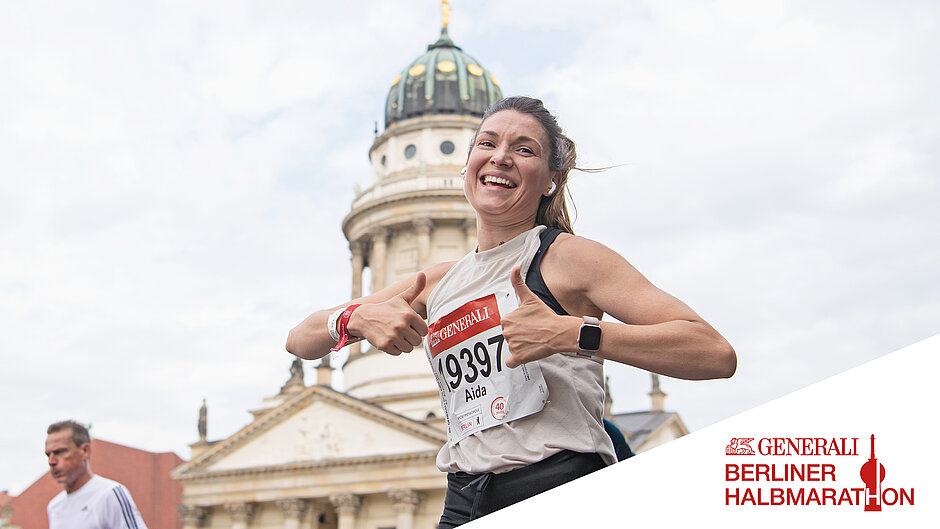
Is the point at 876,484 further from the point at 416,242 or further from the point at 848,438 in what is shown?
the point at 416,242

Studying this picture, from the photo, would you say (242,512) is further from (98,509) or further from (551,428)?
(551,428)

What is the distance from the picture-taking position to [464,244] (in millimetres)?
51062

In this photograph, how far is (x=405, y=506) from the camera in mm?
39938

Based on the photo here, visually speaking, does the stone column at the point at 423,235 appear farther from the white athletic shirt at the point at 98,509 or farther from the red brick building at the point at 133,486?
the white athletic shirt at the point at 98,509

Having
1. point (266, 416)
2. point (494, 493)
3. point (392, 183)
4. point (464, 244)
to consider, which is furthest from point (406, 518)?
point (494, 493)

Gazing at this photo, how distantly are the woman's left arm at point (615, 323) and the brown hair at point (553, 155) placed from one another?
0.97 ft

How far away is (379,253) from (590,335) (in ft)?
161

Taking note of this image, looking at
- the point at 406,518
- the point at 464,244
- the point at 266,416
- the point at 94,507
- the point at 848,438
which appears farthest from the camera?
the point at 464,244

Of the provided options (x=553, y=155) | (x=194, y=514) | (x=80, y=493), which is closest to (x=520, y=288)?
(x=553, y=155)

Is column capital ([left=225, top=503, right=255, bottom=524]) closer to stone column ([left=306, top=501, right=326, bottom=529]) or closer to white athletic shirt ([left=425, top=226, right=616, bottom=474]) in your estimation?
stone column ([left=306, top=501, right=326, bottom=529])

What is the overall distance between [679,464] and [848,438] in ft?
1.13

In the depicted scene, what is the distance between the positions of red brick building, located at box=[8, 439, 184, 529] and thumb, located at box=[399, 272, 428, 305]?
40934 millimetres

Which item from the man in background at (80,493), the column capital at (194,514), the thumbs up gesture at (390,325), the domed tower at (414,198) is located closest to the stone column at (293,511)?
the column capital at (194,514)

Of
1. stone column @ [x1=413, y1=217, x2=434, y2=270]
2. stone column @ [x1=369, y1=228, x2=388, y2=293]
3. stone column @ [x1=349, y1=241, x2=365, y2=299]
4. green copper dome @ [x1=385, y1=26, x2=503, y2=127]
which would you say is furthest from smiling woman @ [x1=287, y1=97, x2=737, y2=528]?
green copper dome @ [x1=385, y1=26, x2=503, y2=127]
